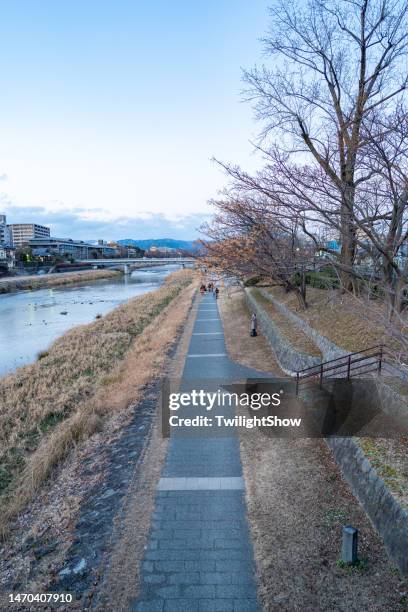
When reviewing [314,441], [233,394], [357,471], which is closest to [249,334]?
[233,394]

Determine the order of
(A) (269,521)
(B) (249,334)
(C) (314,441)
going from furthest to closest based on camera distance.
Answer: (B) (249,334), (C) (314,441), (A) (269,521)

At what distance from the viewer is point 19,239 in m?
165

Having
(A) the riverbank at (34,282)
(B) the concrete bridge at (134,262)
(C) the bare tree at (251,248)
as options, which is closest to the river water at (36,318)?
(A) the riverbank at (34,282)

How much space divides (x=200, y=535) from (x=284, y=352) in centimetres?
864

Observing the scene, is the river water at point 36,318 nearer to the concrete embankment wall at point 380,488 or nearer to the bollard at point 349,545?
the concrete embankment wall at point 380,488

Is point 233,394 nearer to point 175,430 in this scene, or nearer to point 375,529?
point 175,430

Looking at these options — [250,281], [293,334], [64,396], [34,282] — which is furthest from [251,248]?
[34,282]

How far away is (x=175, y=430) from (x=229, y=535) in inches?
136

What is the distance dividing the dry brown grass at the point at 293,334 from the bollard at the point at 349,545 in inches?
288

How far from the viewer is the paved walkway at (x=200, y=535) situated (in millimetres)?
4410

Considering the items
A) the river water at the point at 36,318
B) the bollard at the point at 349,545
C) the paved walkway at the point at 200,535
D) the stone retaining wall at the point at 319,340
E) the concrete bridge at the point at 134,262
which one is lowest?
the river water at the point at 36,318

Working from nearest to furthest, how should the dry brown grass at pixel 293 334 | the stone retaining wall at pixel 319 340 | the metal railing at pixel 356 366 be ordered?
the metal railing at pixel 356 366 < the stone retaining wall at pixel 319 340 < the dry brown grass at pixel 293 334

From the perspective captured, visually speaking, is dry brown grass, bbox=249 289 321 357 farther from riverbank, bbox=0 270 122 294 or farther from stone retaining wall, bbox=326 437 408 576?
riverbank, bbox=0 270 122 294

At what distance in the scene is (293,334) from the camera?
14.7 m
